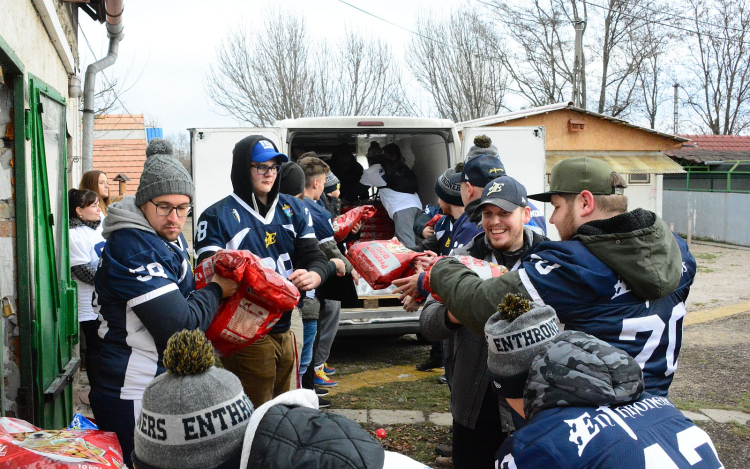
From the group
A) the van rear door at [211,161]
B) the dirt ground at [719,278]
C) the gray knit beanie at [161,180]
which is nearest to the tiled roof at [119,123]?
the van rear door at [211,161]

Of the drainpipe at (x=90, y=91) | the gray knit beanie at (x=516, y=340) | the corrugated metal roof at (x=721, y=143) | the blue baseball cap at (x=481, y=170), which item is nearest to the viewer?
the gray knit beanie at (x=516, y=340)

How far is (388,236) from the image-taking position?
26.7 feet

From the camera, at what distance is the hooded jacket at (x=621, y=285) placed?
224 cm

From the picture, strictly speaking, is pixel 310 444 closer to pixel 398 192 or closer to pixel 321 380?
pixel 321 380

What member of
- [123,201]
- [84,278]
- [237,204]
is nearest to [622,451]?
[123,201]

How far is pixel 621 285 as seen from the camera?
2.25 meters

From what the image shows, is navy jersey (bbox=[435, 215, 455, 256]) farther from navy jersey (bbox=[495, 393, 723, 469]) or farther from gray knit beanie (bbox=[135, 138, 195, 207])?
navy jersey (bbox=[495, 393, 723, 469])

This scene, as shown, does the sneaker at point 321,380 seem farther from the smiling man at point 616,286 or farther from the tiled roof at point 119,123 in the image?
the tiled roof at point 119,123

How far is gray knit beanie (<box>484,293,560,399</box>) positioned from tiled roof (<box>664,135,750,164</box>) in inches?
894

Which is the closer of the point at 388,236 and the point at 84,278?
the point at 84,278

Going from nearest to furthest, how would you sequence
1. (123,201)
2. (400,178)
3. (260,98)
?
(123,201) < (400,178) < (260,98)

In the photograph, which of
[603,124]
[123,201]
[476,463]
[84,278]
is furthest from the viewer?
[603,124]

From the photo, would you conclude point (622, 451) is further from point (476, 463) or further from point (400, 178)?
point (400, 178)

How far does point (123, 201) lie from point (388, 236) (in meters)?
5.50
